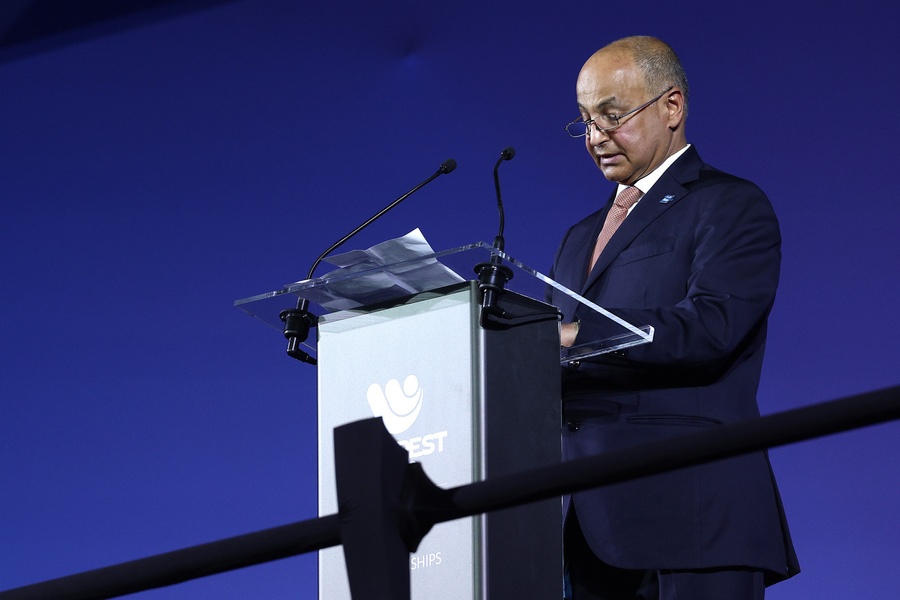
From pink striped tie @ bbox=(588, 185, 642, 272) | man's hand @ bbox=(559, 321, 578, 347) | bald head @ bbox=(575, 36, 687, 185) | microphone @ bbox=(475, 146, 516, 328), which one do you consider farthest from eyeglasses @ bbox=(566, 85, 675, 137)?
microphone @ bbox=(475, 146, 516, 328)

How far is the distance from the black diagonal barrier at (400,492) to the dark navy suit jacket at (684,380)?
0.85 meters

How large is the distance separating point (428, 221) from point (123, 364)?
0.92 meters

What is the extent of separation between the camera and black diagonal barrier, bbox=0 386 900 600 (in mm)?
690

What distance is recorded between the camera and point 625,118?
2125 mm

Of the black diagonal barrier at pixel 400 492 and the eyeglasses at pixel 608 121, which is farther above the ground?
the eyeglasses at pixel 608 121

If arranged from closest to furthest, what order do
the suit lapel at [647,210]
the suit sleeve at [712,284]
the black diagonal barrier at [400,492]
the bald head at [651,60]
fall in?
the black diagonal barrier at [400,492] < the suit sleeve at [712,284] < the suit lapel at [647,210] < the bald head at [651,60]

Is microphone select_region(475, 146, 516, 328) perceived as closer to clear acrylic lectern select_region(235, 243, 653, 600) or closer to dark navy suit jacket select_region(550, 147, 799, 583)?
clear acrylic lectern select_region(235, 243, 653, 600)

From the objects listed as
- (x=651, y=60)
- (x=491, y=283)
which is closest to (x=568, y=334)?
(x=491, y=283)

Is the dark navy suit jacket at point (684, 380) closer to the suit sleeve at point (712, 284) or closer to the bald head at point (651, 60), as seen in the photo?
the suit sleeve at point (712, 284)

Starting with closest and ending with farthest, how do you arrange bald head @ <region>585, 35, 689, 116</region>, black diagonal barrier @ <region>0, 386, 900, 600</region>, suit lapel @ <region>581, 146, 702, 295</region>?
black diagonal barrier @ <region>0, 386, 900, 600</region>
suit lapel @ <region>581, 146, 702, 295</region>
bald head @ <region>585, 35, 689, 116</region>

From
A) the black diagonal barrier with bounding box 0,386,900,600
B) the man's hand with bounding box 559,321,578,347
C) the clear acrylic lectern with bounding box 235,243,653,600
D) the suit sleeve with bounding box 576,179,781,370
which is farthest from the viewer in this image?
the suit sleeve with bounding box 576,179,781,370

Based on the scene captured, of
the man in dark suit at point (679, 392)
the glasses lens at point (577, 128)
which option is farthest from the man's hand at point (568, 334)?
the glasses lens at point (577, 128)

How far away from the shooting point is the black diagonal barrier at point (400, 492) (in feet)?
2.27

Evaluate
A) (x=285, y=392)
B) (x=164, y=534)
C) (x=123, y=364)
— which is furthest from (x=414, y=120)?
(x=164, y=534)
